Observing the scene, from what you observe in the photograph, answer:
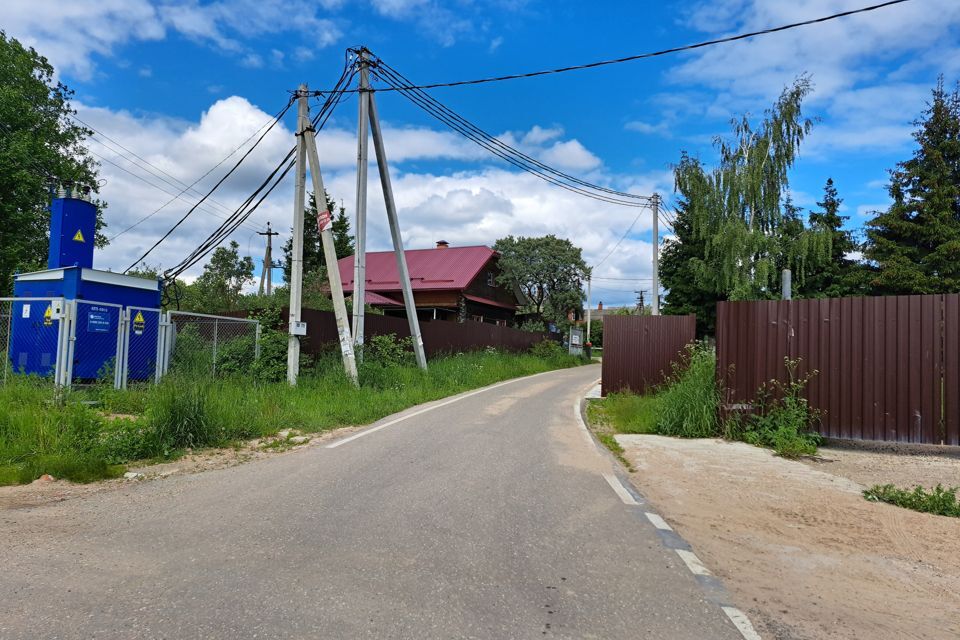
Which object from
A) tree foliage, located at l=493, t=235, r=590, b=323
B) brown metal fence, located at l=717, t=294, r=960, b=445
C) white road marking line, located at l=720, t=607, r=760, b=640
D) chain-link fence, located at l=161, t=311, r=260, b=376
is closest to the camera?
white road marking line, located at l=720, t=607, r=760, b=640

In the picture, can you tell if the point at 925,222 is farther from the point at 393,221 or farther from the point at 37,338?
the point at 37,338

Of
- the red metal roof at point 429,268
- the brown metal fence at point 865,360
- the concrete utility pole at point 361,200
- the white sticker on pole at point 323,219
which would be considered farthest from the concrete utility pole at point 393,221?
the red metal roof at point 429,268

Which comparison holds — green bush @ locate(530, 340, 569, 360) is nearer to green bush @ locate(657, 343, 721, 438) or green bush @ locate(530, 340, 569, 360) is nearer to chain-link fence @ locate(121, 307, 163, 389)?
green bush @ locate(657, 343, 721, 438)

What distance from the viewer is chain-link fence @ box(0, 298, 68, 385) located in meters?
10.0

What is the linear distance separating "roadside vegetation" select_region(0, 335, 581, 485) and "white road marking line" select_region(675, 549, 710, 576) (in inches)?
238

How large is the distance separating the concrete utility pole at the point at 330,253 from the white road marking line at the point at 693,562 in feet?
35.8

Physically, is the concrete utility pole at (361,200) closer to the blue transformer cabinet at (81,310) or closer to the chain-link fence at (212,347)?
the chain-link fence at (212,347)

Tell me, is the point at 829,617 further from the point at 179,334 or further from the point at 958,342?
the point at 179,334

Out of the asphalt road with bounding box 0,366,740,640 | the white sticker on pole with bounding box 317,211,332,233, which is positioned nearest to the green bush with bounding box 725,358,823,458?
the asphalt road with bounding box 0,366,740,640

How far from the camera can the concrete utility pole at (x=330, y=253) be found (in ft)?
46.5

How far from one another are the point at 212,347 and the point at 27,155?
14990mm

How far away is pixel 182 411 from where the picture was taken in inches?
319

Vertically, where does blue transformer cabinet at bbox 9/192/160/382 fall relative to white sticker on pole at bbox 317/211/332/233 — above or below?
below

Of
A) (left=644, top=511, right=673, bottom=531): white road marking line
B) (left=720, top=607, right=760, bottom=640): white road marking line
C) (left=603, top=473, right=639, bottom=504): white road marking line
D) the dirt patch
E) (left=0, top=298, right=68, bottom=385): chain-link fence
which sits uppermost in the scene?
(left=0, top=298, right=68, bottom=385): chain-link fence
